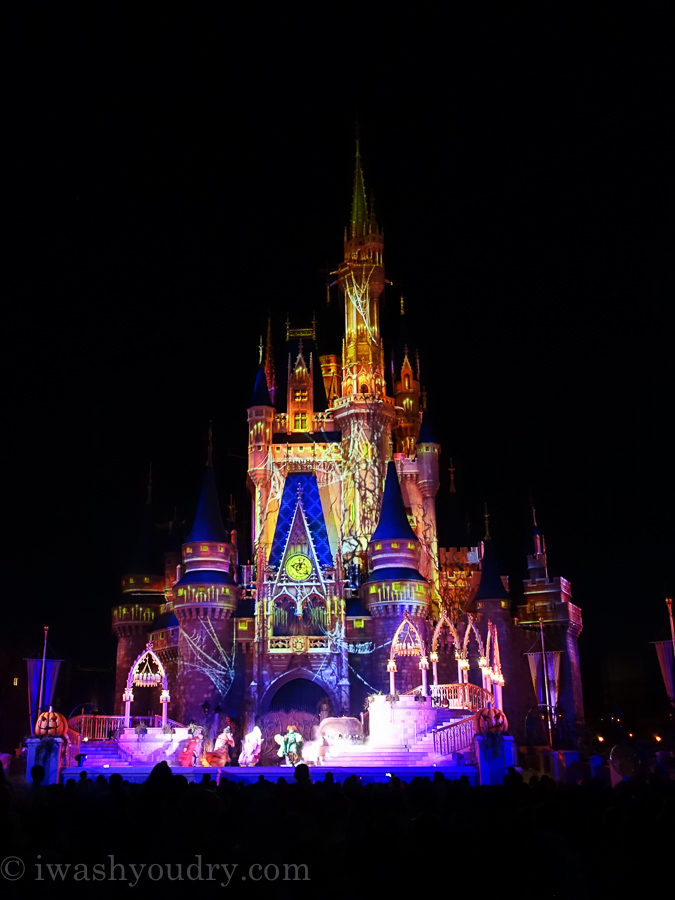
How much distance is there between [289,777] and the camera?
24.2 meters

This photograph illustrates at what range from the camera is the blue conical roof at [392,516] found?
44.3 meters

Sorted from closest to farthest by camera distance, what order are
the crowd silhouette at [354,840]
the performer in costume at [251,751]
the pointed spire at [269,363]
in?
the crowd silhouette at [354,840] → the performer in costume at [251,751] → the pointed spire at [269,363]

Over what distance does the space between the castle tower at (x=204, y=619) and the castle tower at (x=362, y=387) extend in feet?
21.8

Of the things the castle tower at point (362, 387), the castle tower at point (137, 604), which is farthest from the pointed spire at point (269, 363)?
the castle tower at point (137, 604)

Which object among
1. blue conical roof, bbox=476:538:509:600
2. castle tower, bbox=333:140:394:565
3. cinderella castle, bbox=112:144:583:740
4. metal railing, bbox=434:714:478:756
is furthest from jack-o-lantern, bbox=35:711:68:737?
blue conical roof, bbox=476:538:509:600

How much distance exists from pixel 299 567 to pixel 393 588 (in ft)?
17.4

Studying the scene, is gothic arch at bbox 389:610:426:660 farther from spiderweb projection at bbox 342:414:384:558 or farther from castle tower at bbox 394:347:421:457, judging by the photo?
castle tower at bbox 394:347:421:457

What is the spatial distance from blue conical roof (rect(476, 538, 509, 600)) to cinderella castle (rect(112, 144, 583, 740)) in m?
0.08

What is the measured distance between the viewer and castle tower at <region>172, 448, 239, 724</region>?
42375mm

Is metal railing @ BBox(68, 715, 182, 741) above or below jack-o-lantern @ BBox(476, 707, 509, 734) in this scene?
above

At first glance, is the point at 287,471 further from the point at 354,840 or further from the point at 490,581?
the point at 354,840

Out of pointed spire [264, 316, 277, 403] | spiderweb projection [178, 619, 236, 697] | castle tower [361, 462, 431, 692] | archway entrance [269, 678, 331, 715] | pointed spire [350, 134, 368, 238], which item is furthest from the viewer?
pointed spire [264, 316, 277, 403]

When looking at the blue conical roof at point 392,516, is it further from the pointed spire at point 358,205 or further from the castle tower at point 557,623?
the pointed spire at point 358,205

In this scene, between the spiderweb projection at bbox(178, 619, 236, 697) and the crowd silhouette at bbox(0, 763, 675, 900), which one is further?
the spiderweb projection at bbox(178, 619, 236, 697)
